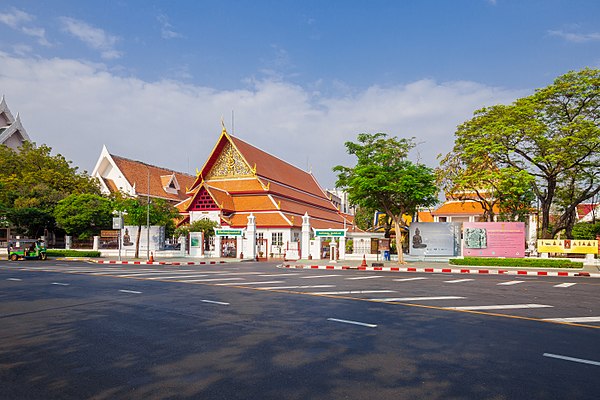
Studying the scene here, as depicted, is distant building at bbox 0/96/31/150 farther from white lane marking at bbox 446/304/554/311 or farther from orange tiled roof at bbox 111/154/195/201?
white lane marking at bbox 446/304/554/311

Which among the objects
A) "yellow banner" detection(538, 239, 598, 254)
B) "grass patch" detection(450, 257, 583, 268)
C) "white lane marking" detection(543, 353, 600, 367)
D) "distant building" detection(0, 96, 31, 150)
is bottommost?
"grass patch" detection(450, 257, 583, 268)

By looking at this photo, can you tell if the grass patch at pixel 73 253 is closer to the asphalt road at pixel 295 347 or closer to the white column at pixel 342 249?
the white column at pixel 342 249

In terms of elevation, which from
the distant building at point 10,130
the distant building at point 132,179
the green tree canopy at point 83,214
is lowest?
the green tree canopy at point 83,214

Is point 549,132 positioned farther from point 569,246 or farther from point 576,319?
point 576,319

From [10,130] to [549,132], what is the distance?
5132cm

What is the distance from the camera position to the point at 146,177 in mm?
49219

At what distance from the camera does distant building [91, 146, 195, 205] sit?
4609 cm

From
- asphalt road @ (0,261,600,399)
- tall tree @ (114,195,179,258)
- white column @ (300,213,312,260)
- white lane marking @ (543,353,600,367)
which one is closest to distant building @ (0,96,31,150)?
tall tree @ (114,195,179,258)

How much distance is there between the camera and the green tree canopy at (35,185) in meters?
34.0

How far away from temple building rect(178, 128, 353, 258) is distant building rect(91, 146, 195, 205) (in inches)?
314

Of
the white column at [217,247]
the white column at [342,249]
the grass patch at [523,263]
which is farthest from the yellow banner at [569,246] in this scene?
the white column at [217,247]

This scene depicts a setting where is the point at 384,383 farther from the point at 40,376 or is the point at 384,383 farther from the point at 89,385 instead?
the point at 40,376

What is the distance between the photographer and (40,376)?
169 inches

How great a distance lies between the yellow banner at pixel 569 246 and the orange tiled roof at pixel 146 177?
1401 inches
